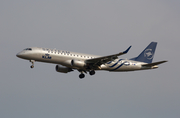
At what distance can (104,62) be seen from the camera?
50.2 m

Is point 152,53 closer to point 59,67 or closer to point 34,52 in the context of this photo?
point 59,67

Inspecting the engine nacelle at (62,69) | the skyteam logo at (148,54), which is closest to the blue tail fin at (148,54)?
the skyteam logo at (148,54)

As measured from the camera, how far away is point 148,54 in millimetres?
58000

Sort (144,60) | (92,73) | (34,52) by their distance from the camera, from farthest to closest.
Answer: (144,60), (92,73), (34,52)

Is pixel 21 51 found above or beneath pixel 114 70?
above

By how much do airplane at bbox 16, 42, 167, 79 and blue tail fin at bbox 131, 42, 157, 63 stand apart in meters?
0.98

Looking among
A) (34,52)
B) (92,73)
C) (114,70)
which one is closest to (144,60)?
(114,70)

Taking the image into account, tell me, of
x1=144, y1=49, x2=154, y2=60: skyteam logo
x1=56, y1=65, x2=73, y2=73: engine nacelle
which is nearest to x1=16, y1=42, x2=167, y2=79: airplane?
x1=56, y1=65, x2=73, y2=73: engine nacelle

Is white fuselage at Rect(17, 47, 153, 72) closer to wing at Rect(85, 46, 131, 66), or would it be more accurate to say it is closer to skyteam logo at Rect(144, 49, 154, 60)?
wing at Rect(85, 46, 131, 66)

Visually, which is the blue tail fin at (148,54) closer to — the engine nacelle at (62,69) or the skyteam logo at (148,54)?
the skyteam logo at (148,54)

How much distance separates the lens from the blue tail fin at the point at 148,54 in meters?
57.2

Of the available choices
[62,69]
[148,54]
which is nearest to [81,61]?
[62,69]

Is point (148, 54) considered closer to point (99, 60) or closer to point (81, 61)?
point (99, 60)

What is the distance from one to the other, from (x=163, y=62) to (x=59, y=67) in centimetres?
1786
